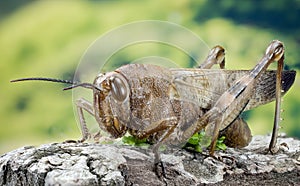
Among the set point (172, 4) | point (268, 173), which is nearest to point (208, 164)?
point (268, 173)

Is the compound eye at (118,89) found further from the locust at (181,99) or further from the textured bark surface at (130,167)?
the textured bark surface at (130,167)

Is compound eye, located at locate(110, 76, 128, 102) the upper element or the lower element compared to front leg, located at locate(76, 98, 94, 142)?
upper

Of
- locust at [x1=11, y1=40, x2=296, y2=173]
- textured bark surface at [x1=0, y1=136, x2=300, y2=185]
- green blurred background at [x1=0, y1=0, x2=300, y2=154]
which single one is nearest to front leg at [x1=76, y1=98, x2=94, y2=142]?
locust at [x1=11, y1=40, x2=296, y2=173]

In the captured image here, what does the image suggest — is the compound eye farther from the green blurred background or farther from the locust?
the green blurred background

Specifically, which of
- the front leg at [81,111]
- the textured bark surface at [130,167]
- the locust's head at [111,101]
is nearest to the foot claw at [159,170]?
the textured bark surface at [130,167]

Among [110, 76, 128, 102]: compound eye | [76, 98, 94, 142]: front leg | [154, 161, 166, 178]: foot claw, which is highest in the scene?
[110, 76, 128, 102]: compound eye

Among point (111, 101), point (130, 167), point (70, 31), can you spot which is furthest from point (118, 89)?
point (70, 31)

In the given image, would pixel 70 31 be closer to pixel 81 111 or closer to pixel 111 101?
pixel 81 111
